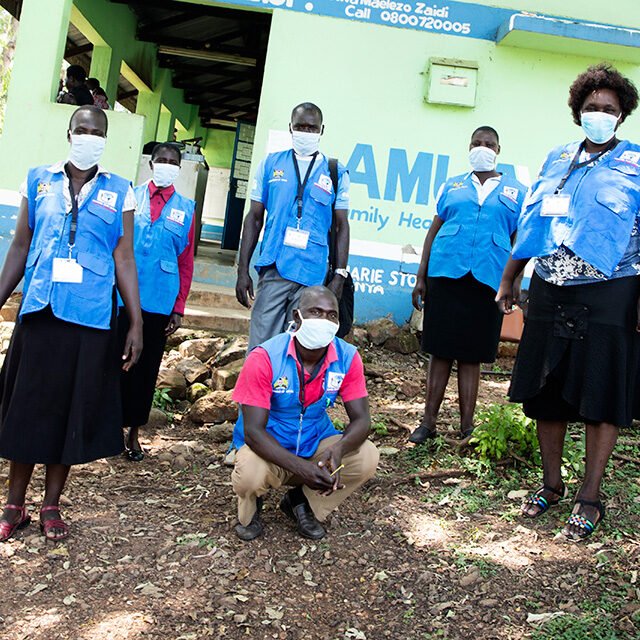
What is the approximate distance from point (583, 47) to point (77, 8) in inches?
231

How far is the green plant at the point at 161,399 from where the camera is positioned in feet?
17.5

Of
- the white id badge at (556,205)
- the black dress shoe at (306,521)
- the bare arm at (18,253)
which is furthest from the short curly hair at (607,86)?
the bare arm at (18,253)

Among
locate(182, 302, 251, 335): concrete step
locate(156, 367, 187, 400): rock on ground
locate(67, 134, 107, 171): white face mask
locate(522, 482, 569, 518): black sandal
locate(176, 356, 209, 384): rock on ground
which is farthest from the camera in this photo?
locate(182, 302, 251, 335): concrete step

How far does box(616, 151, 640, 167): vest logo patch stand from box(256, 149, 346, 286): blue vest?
1.67 metres

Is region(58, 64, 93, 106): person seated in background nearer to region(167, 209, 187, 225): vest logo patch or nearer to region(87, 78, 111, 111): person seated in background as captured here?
region(87, 78, 111, 111): person seated in background

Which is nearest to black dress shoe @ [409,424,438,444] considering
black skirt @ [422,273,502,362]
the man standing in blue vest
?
black skirt @ [422,273,502,362]

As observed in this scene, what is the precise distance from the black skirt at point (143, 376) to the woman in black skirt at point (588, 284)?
2161 millimetres

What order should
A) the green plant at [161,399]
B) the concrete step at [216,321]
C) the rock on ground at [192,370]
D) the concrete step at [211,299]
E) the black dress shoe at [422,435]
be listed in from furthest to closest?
the concrete step at [211,299] < the concrete step at [216,321] < the rock on ground at [192,370] < the green plant at [161,399] < the black dress shoe at [422,435]

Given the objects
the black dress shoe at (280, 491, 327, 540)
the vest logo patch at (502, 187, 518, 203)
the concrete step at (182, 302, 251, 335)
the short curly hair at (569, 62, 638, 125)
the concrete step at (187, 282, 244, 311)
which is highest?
the short curly hair at (569, 62, 638, 125)

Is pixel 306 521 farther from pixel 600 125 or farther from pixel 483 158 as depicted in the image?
pixel 483 158

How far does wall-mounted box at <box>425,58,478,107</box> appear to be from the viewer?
7301 mm

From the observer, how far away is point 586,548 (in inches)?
128

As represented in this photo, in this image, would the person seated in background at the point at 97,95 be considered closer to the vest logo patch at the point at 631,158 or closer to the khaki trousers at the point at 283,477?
the khaki trousers at the point at 283,477

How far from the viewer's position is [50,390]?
10.0 ft
